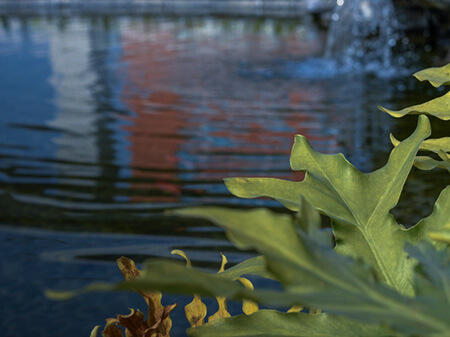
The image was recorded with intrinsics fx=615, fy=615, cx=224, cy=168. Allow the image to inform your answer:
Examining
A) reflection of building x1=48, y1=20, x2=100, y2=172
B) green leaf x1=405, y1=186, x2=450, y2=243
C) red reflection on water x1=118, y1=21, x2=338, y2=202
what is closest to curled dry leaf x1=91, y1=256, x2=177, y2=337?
green leaf x1=405, y1=186, x2=450, y2=243

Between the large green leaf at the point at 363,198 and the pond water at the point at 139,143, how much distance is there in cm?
97

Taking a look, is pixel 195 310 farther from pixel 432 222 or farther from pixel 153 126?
pixel 153 126

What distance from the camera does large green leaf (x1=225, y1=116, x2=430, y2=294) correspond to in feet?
2.32

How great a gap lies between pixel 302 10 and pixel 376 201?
17.3 m

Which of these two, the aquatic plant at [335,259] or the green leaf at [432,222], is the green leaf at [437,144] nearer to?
the aquatic plant at [335,259]

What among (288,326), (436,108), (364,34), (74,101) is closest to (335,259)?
(288,326)

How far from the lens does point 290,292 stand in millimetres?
401

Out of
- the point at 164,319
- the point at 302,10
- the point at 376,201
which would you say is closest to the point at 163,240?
the point at 164,319

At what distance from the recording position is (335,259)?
46 cm

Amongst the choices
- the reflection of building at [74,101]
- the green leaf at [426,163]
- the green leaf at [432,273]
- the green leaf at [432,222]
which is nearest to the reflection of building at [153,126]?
the reflection of building at [74,101]

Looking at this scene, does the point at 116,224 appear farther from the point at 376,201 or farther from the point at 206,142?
the point at 376,201

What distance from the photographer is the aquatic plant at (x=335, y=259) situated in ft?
1.35

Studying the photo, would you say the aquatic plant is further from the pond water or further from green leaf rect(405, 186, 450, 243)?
the pond water

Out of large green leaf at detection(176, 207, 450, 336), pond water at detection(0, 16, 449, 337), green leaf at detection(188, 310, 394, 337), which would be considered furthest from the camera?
pond water at detection(0, 16, 449, 337)
